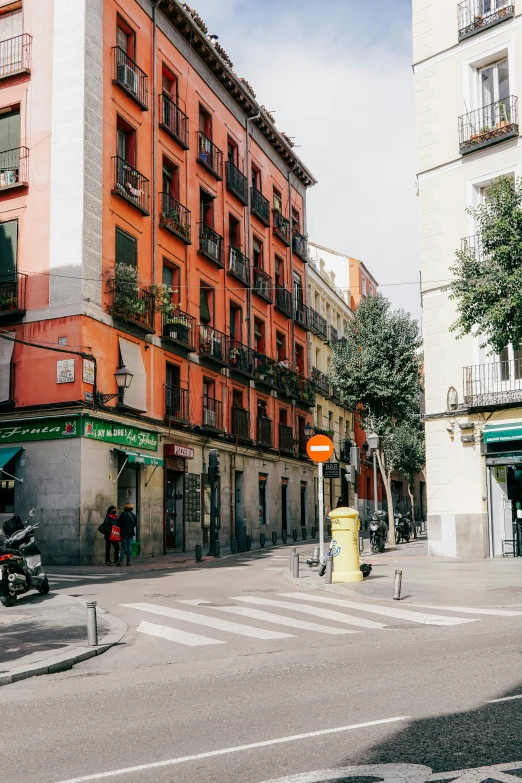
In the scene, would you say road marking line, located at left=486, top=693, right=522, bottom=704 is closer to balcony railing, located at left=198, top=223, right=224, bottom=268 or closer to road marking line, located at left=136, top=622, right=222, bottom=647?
road marking line, located at left=136, top=622, right=222, bottom=647

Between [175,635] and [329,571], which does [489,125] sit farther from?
[175,635]

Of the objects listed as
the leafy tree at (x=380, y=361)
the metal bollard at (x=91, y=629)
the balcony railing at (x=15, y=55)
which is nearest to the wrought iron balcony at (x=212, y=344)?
the leafy tree at (x=380, y=361)

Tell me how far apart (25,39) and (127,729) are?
23.7 m

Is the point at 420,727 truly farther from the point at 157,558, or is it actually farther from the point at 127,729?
the point at 157,558

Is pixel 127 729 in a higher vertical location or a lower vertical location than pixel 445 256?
lower

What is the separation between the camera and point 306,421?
148 ft

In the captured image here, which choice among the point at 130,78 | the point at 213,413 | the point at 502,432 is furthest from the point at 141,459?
the point at 130,78

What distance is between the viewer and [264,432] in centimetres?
3812

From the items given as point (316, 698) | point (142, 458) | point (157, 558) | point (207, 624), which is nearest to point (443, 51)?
point (142, 458)

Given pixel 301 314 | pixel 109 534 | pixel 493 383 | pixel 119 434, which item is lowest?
pixel 109 534

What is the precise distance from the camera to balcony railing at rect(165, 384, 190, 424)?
28.8 metres

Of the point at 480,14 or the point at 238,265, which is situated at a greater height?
the point at 480,14

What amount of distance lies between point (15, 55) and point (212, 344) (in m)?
11.7

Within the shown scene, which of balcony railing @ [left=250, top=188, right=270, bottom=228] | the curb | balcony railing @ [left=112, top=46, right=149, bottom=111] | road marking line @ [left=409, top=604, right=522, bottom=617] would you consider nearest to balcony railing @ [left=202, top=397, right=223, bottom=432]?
balcony railing @ [left=250, top=188, right=270, bottom=228]
